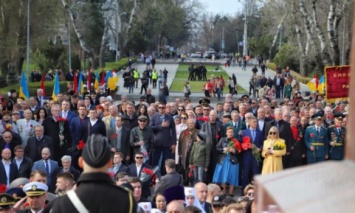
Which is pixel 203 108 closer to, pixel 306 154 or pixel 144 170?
pixel 306 154

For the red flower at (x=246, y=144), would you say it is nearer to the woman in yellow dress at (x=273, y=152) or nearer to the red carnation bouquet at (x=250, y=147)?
the red carnation bouquet at (x=250, y=147)

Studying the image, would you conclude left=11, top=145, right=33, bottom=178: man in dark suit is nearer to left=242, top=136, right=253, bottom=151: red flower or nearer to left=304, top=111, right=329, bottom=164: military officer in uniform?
left=242, top=136, right=253, bottom=151: red flower

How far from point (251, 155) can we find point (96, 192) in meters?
13.4

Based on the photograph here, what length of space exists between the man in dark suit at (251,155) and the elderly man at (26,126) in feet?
13.4

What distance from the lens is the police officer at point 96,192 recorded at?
130 inches

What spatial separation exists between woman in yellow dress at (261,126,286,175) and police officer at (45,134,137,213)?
12576 millimetres

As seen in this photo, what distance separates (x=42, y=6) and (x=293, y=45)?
28.4 metres

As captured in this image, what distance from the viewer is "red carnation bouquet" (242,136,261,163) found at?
53.9 ft

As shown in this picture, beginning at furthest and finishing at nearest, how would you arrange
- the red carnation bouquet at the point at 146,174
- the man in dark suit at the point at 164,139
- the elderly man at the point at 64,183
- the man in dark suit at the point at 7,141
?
the man in dark suit at the point at 164,139, the man in dark suit at the point at 7,141, the red carnation bouquet at the point at 146,174, the elderly man at the point at 64,183

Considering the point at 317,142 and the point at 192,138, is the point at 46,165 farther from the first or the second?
the point at 317,142

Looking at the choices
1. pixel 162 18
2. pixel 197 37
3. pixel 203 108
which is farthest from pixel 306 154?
pixel 197 37

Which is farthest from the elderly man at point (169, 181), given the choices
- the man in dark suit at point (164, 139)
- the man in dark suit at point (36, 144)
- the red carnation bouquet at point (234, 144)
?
the man in dark suit at point (164, 139)

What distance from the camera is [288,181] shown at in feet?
5.90

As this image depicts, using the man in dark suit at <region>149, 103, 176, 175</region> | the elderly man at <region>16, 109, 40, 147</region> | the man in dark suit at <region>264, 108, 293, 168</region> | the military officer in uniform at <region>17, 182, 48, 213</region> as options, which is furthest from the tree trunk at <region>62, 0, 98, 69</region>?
the military officer in uniform at <region>17, 182, 48, 213</region>
